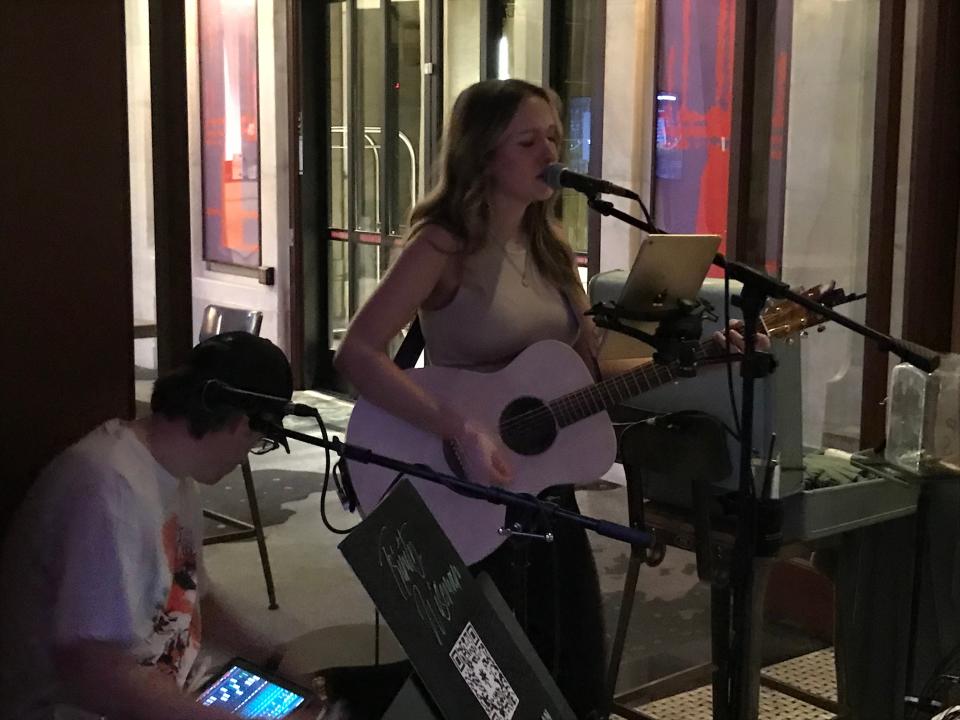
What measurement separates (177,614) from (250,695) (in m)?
0.14

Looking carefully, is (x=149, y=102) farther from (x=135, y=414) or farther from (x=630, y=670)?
(x=630, y=670)

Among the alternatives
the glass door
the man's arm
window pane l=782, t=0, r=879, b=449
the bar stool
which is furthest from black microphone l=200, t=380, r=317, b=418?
the glass door

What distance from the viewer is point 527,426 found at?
2.30 meters

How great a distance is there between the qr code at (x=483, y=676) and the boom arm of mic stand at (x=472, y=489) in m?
0.26

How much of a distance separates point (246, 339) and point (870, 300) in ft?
7.53

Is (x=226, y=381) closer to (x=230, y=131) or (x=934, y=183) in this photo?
(x=934, y=183)

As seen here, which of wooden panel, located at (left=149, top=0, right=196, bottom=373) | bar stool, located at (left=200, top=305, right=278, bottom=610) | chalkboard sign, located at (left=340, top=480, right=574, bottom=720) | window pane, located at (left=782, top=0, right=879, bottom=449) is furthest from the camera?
bar stool, located at (left=200, top=305, right=278, bottom=610)

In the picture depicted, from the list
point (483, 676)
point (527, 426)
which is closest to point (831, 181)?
point (527, 426)

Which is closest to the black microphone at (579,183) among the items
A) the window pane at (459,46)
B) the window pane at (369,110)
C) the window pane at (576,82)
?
the window pane at (576,82)

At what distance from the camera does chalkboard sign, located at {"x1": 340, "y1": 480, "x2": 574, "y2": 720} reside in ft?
4.14

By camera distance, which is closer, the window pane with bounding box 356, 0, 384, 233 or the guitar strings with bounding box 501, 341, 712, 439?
the guitar strings with bounding box 501, 341, 712, 439

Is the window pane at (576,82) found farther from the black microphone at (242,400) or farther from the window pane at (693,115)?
the black microphone at (242,400)

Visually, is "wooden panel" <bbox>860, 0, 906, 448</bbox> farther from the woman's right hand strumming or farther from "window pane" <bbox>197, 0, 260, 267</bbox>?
"window pane" <bbox>197, 0, 260, 267</bbox>

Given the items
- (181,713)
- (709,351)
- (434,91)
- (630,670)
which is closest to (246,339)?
(181,713)
